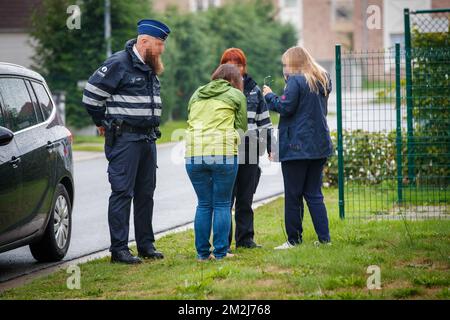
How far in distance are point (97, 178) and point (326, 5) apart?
51665mm

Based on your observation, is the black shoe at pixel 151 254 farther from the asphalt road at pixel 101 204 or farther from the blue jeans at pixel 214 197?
the asphalt road at pixel 101 204

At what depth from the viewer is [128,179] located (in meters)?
8.70

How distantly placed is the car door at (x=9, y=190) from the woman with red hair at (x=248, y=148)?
6.75 feet

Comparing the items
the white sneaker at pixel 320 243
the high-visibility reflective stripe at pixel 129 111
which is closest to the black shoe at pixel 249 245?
the white sneaker at pixel 320 243

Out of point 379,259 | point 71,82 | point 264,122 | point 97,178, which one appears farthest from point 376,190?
point 71,82

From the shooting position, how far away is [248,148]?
8.99m

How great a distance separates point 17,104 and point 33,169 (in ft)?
2.19

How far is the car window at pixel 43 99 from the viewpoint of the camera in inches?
377

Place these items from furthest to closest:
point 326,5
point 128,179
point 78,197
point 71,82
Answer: point 326,5
point 71,82
point 78,197
point 128,179

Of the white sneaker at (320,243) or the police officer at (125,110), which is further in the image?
the white sneaker at (320,243)

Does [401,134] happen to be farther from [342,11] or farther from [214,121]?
[342,11]
